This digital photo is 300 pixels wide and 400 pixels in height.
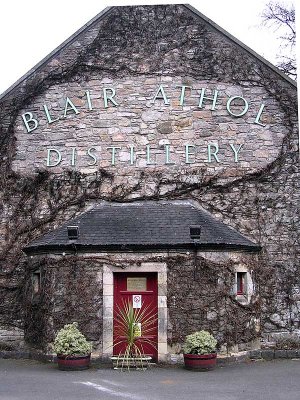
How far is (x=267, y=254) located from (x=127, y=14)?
7311 millimetres

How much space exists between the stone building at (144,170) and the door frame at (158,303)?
49mm

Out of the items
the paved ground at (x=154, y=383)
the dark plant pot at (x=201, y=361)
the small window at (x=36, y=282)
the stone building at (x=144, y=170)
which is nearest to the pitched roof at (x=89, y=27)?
the stone building at (x=144, y=170)

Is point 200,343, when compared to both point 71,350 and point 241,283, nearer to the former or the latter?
point 241,283

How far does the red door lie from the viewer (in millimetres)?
12812

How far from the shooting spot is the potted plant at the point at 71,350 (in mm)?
11742

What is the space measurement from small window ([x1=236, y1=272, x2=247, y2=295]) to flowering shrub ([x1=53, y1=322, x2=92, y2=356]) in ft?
12.4

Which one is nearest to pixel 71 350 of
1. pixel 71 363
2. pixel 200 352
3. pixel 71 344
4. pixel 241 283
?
pixel 71 344

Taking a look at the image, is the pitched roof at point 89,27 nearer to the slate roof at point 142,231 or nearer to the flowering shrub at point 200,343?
the slate roof at point 142,231

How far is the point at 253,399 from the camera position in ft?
29.5

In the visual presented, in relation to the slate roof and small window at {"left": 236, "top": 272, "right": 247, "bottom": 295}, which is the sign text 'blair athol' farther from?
small window at {"left": 236, "top": 272, "right": 247, "bottom": 295}

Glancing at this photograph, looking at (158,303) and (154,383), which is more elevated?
(158,303)

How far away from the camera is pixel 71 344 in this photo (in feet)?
38.7

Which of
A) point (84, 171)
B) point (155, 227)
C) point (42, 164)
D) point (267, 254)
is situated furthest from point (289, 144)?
point (42, 164)

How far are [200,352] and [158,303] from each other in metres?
1.52
